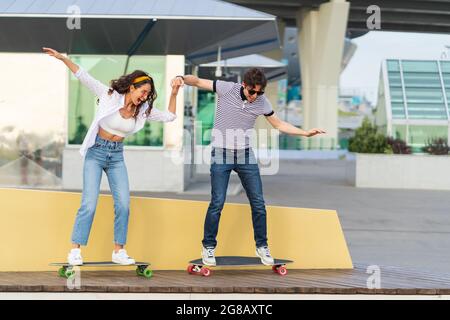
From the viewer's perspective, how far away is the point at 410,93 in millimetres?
28750

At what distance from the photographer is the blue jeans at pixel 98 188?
7.03 metres

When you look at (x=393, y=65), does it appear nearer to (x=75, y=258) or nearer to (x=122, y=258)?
(x=122, y=258)

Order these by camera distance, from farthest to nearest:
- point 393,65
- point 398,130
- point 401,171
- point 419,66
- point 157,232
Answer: point 393,65 → point 419,66 → point 398,130 → point 401,171 → point 157,232

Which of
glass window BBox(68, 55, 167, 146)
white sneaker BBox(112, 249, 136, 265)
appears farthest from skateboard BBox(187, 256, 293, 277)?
glass window BBox(68, 55, 167, 146)

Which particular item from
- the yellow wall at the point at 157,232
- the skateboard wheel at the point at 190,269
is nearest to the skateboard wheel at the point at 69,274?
the yellow wall at the point at 157,232

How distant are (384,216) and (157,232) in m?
8.86

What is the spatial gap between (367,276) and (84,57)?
1328cm

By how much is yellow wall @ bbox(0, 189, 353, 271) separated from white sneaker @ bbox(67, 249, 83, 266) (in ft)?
1.88

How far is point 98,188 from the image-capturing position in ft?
23.2

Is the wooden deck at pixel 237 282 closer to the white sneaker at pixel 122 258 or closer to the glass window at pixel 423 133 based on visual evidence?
the white sneaker at pixel 122 258

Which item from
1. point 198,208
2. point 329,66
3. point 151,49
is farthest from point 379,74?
point 329,66

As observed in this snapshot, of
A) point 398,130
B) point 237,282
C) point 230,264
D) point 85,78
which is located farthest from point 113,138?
point 398,130

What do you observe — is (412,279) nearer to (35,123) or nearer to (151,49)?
(151,49)

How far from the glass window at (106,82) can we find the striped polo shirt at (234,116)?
11853 millimetres
